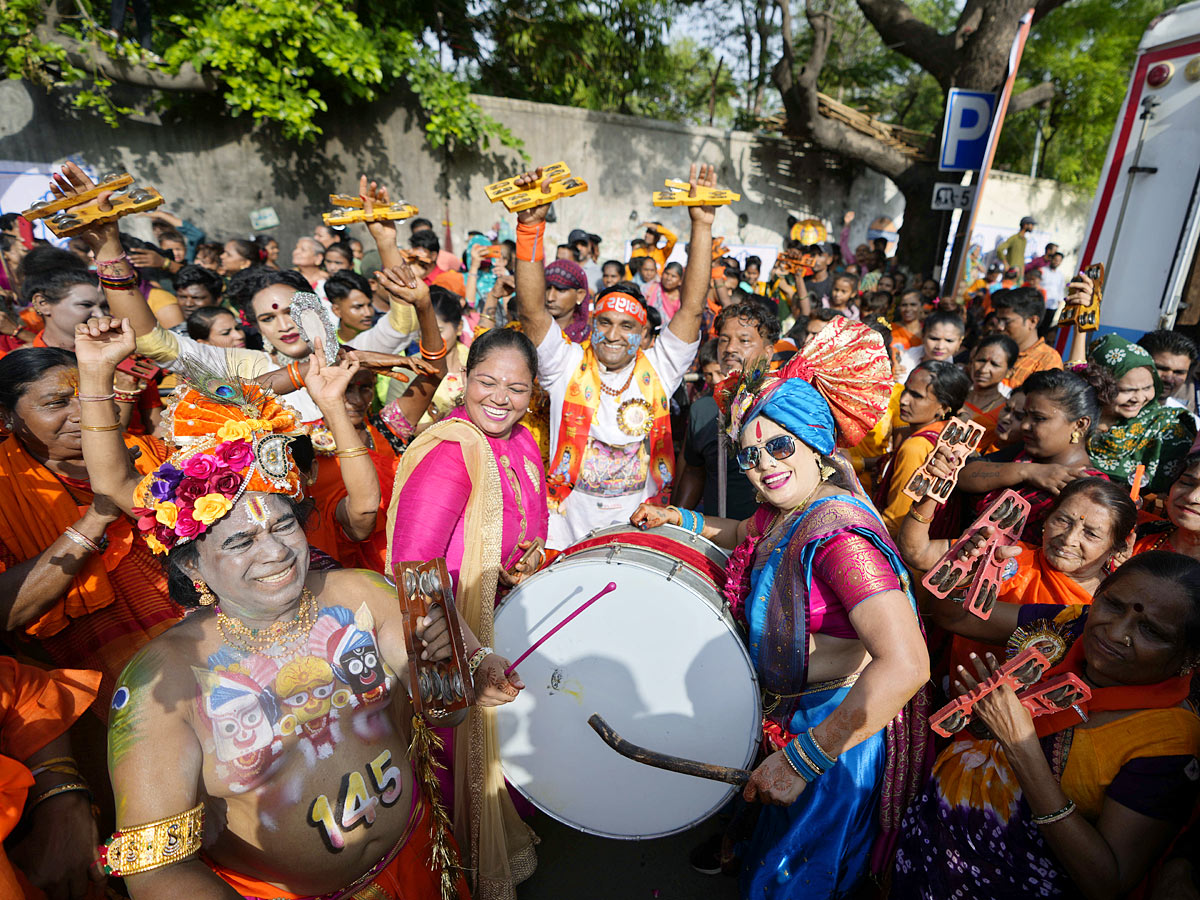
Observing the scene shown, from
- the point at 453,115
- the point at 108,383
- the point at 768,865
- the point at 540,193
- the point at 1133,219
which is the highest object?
the point at 453,115

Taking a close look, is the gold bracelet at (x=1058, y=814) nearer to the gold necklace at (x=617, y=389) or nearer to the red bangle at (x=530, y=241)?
the gold necklace at (x=617, y=389)

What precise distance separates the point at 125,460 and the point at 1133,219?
7.04 m

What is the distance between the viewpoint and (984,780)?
1899 mm

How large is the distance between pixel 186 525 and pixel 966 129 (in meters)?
11.1

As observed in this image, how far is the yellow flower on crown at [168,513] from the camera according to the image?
1.48 m

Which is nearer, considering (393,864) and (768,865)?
(393,864)

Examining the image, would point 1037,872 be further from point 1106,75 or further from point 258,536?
point 1106,75

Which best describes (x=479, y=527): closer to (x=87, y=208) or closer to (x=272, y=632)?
(x=272, y=632)

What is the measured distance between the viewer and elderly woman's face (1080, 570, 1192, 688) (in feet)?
5.17

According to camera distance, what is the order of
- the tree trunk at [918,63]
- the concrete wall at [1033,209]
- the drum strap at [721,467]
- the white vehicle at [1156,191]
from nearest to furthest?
the drum strap at [721,467] → the white vehicle at [1156,191] → the tree trunk at [918,63] → the concrete wall at [1033,209]

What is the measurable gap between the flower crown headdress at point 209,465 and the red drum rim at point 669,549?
3.80 feet

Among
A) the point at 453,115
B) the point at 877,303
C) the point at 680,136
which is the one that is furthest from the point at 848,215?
the point at 453,115

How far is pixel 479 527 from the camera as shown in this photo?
2396 mm

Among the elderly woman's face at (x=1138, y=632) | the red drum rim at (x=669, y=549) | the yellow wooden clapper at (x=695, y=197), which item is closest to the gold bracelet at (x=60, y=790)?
the red drum rim at (x=669, y=549)
